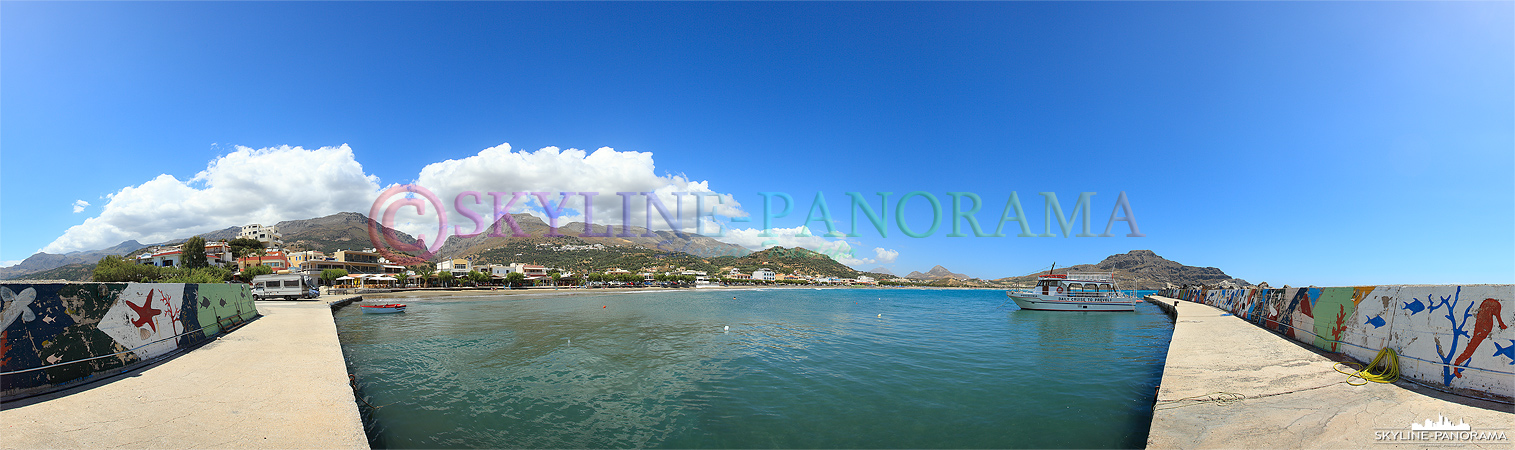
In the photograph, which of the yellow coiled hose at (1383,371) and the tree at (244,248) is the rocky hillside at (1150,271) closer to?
the yellow coiled hose at (1383,371)

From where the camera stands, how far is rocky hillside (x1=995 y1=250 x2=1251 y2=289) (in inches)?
5428

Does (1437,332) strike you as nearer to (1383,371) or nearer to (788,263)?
(1383,371)

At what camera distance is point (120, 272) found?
3862 centimetres

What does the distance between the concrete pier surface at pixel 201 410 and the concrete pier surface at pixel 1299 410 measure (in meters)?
9.67

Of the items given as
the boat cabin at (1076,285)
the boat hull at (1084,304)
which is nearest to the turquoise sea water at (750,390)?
the boat hull at (1084,304)

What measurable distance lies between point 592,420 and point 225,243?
113 metres

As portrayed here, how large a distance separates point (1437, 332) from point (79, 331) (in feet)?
65.6

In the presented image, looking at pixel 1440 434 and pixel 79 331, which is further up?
pixel 79 331

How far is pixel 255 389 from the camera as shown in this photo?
23.9 ft

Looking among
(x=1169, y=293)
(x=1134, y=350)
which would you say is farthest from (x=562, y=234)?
(x=1134, y=350)

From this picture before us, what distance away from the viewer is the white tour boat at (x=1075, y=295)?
34.9m

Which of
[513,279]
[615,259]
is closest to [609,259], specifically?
[615,259]

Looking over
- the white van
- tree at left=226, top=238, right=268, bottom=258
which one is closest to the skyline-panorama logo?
the white van

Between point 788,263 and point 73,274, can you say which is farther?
point 788,263
